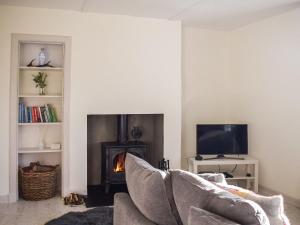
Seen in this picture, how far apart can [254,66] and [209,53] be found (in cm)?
80

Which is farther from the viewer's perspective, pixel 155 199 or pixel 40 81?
pixel 40 81

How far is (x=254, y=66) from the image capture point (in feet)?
16.1

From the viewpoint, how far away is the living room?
4.15 metres

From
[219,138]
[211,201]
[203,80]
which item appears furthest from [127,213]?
[203,80]

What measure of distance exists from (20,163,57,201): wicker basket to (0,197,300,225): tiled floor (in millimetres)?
92

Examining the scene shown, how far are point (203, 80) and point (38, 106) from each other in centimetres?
253

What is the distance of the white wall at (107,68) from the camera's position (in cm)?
418

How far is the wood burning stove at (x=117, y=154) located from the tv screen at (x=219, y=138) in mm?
913

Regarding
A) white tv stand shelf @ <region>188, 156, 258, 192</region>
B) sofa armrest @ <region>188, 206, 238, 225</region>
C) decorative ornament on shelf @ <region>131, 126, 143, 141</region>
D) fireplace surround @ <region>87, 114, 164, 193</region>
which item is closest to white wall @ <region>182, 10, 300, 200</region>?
white tv stand shelf @ <region>188, 156, 258, 192</region>

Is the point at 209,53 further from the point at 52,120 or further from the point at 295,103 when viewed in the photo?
the point at 52,120

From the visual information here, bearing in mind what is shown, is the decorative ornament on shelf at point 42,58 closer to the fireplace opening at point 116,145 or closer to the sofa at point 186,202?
the fireplace opening at point 116,145

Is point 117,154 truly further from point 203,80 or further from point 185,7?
point 185,7

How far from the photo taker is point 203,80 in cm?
539

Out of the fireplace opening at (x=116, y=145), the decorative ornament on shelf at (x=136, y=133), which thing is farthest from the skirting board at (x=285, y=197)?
the decorative ornament on shelf at (x=136, y=133)
